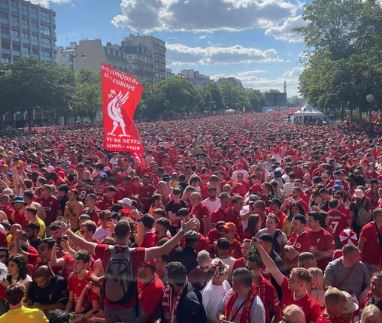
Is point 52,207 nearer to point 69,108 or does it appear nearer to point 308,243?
point 308,243

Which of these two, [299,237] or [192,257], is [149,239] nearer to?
[192,257]

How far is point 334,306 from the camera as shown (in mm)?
4215

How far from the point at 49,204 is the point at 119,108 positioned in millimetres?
2307

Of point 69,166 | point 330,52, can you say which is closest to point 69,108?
point 330,52

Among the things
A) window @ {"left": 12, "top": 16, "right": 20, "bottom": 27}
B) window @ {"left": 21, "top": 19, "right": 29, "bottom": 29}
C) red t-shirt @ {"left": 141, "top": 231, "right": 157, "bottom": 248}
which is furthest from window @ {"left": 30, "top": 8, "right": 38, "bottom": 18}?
red t-shirt @ {"left": 141, "top": 231, "right": 157, "bottom": 248}

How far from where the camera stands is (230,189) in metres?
10.4

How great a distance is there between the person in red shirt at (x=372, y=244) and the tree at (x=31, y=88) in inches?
2153

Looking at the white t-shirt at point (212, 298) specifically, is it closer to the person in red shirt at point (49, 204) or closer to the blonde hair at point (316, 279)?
the blonde hair at point (316, 279)

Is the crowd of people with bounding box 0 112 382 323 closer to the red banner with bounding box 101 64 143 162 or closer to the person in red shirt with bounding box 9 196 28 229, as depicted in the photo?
the person in red shirt with bounding box 9 196 28 229

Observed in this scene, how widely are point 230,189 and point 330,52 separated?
44.0 m

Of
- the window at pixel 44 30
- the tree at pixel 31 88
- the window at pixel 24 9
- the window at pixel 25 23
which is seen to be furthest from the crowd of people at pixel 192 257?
the window at pixel 44 30

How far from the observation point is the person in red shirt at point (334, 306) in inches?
166

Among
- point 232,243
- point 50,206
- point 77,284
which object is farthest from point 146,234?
point 50,206

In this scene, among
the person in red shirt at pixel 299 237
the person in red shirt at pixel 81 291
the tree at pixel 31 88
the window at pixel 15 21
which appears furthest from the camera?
the window at pixel 15 21
